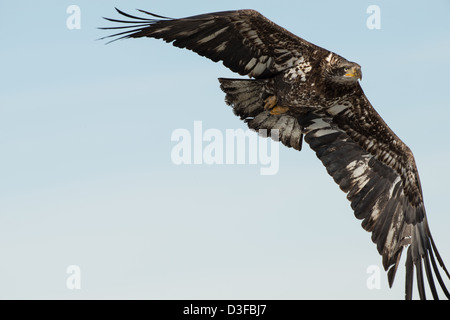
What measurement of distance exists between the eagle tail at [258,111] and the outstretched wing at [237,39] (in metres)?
0.30

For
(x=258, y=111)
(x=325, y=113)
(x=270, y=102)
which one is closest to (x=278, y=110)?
(x=270, y=102)

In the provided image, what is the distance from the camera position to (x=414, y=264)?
488 inches

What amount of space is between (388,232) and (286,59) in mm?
3321

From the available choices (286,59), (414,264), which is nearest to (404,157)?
(414,264)

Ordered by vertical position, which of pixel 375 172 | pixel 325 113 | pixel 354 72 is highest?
pixel 354 72

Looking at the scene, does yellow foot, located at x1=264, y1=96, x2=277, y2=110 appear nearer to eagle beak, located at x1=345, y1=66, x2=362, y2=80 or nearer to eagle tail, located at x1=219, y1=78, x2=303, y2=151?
eagle tail, located at x1=219, y1=78, x2=303, y2=151

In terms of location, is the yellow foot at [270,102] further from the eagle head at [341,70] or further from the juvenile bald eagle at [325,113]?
the eagle head at [341,70]

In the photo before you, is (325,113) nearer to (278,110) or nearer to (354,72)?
(278,110)

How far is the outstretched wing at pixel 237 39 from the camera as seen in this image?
34.9 ft

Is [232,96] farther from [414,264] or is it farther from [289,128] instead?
[414,264]

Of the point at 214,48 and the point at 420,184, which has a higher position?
the point at 214,48

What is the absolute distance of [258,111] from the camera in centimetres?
1233

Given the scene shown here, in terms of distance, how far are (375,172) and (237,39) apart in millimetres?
3501

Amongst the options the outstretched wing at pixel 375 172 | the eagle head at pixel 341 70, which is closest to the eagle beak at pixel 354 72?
the eagle head at pixel 341 70
